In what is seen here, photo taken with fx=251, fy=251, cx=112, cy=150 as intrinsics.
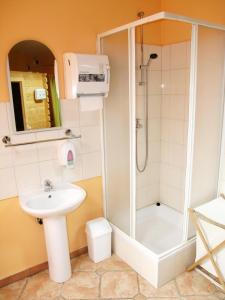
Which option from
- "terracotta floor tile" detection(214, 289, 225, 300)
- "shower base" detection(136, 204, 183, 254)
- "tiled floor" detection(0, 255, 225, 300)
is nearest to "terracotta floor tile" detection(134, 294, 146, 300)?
"tiled floor" detection(0, 255, 225, 300)

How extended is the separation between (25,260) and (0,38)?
1.84 m

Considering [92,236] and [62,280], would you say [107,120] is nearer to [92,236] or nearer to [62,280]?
[92,236]

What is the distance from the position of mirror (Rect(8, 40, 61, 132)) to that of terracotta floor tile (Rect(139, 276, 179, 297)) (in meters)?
1.56

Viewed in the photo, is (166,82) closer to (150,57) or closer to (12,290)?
(150,57)

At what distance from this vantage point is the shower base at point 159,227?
2500mm

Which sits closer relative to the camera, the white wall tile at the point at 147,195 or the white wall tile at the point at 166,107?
the white wall tile at the point at 166,107

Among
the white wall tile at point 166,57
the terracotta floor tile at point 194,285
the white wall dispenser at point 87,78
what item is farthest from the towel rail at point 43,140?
the terracotta floor tile at point 194,285

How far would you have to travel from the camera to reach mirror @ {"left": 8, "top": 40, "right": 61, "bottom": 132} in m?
1.93

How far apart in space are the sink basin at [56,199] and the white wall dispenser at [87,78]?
718 millimetres

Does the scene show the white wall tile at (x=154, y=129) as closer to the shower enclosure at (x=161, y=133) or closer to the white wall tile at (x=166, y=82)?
the shower enclosure at (x=161, y=133)

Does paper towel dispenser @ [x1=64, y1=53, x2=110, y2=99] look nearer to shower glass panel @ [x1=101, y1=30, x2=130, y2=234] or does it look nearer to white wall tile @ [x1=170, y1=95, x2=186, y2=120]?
shower glass panel @ [x1=101, y1=30, x2=130, y2=234]

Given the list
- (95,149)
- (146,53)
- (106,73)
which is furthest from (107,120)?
(146,53)

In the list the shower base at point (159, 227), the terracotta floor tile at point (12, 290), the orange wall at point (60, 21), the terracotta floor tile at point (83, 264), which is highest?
the orange wall at point (60, 21)

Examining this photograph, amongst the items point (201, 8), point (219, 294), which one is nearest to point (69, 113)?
point (201, 8)
